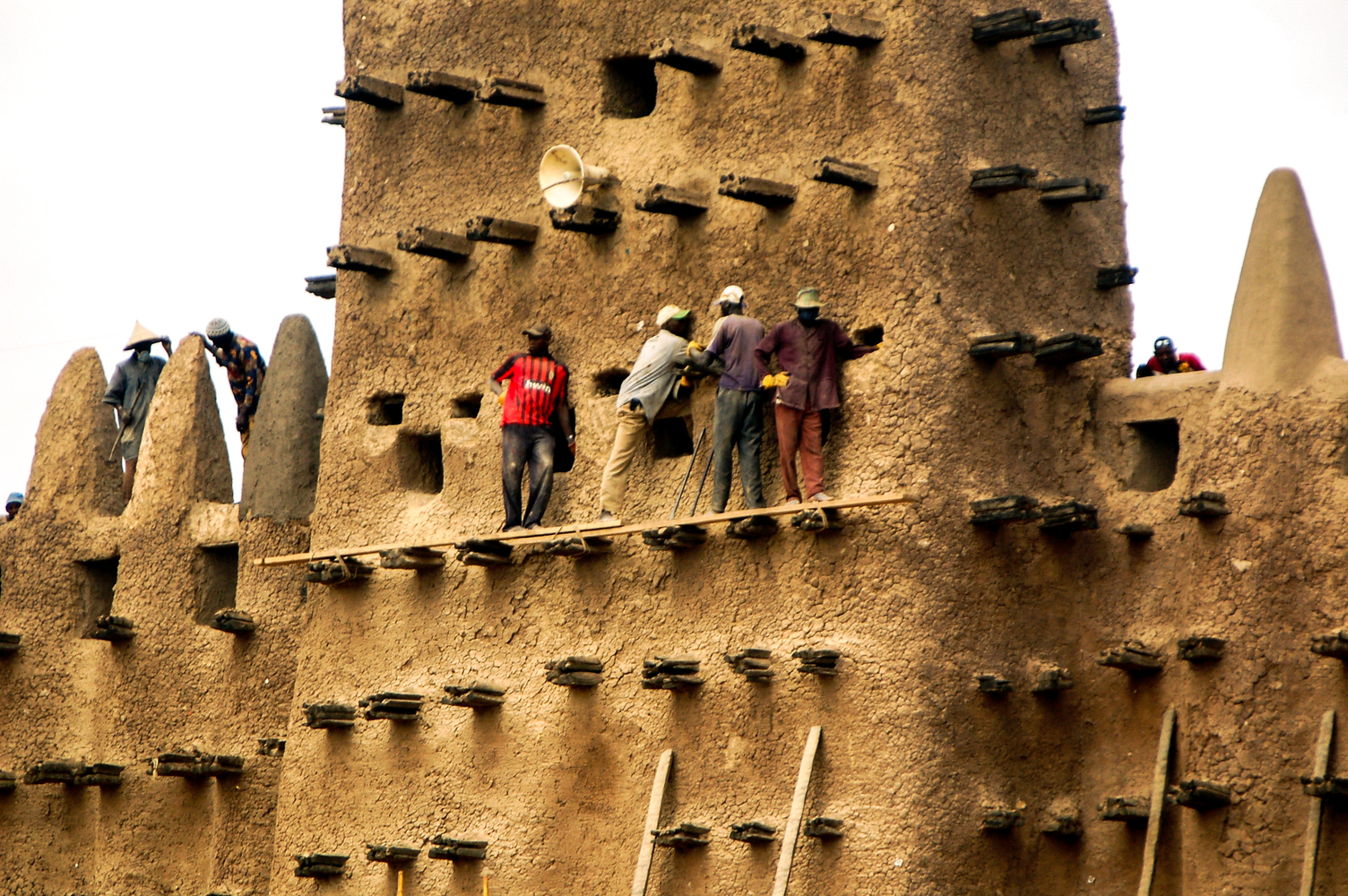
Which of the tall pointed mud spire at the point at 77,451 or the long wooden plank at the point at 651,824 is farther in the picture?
the tall pointed mud spire at the point at 77,451

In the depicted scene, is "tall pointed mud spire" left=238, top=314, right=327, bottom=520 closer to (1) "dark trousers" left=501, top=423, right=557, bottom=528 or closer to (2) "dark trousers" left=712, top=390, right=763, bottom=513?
(1) "dark trousers" left=501, top=423, right=557, bottom=528

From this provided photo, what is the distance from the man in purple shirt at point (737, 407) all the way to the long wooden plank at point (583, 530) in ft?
0.78

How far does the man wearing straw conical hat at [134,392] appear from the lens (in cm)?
2042

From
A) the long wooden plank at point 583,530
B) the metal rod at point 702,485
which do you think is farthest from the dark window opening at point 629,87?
the long wooden plank at point 583,530

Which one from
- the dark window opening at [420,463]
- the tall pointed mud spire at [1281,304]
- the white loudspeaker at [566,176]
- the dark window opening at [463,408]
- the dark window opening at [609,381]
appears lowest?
the dark window opening at [420,463]

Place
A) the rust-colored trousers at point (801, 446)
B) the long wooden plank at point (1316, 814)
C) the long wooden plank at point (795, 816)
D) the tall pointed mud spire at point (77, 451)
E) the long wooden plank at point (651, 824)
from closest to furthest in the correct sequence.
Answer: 1. the long wooden plank at point (1316, 814)
2. the long wooden plank at point (795, 816)
3. the rust-colored trousers at point (801, 446)
4. the long wooden plank at point (651, 824)
5. the tall pointed mud spire at point (77, 451)

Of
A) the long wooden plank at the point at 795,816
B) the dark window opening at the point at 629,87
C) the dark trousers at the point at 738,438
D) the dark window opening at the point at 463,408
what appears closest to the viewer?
the long wooden plank at the point at 795,816

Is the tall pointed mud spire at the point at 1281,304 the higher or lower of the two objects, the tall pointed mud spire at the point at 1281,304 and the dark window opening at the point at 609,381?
the higher

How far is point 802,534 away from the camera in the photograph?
50.1 feet

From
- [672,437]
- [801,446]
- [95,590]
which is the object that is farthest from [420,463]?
[95,590]

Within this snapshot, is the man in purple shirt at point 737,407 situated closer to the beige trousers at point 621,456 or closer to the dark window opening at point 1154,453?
the beige trousers at point 621,456

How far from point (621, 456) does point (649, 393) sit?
1.64 ft

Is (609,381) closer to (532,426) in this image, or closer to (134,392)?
(532,426)

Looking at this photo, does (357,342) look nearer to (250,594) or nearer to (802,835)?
(250,594)
